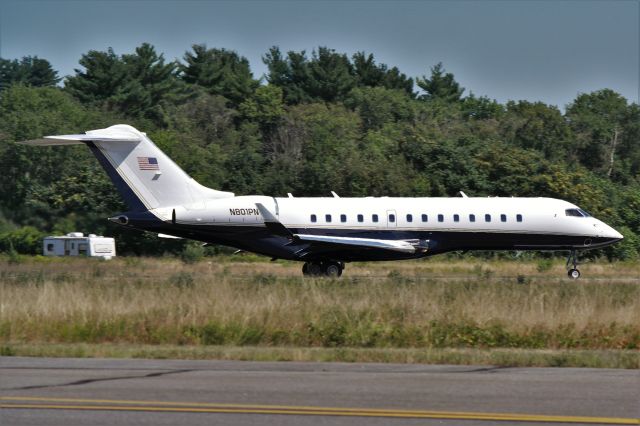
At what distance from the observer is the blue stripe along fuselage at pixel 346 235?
33.5 metres

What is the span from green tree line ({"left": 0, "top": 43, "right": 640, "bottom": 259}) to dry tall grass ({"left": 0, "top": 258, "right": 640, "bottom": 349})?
50.9 feet

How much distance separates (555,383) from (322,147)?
5096 cm

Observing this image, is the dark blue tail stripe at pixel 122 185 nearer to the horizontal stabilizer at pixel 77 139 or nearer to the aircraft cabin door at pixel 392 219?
the horizontal stabilizer at pixel 77 139

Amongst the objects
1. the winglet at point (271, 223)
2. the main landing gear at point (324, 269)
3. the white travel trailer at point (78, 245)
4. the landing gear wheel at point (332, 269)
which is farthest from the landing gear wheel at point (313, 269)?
the white travel trailer at point (78, 245)

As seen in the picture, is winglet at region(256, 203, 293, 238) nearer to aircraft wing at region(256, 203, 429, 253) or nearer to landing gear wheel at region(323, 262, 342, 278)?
aircraft wing at region(256, 203, 429, 253)

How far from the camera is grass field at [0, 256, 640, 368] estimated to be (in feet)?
56.4

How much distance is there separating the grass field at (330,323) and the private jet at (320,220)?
30.0ft

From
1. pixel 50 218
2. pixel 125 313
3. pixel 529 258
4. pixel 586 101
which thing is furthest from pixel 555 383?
pixel 586 101

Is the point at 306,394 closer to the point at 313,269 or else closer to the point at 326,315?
the point at 326,315

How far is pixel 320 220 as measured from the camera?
34.3 meters

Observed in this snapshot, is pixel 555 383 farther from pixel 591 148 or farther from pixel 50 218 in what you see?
pixel 591 148

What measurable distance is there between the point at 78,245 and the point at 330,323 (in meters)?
25.5

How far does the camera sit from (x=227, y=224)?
3344 cm

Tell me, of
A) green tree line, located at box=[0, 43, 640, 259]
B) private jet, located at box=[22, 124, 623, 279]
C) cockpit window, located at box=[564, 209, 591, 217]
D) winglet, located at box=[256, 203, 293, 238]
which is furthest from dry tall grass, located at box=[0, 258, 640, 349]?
green tree line, located at box=[0, 43, 640, 259]
